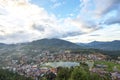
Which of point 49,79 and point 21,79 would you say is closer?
point 49,79

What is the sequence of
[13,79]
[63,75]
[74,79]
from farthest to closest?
[13,79], [63,75], [74,79]

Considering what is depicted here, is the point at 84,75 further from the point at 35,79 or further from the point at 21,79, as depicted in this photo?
the point at 35,79

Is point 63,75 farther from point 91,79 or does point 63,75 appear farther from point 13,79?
point 13,79

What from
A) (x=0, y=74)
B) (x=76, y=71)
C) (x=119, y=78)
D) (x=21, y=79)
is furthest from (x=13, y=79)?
(x=76, y=71)

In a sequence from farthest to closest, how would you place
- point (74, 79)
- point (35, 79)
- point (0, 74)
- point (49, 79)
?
1. point (35, 79)
2. point (0, 74)
3. point (49, 79)
4. point (74, 79)

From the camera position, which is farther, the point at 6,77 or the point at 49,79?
the point at 6,77

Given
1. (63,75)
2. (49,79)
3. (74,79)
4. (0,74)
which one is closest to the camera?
(74,79)

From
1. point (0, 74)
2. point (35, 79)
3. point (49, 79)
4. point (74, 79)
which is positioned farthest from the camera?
point (35, 79)

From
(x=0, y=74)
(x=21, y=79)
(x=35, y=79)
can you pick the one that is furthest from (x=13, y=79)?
(x=35, y=79)

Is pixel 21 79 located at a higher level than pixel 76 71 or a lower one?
lower
